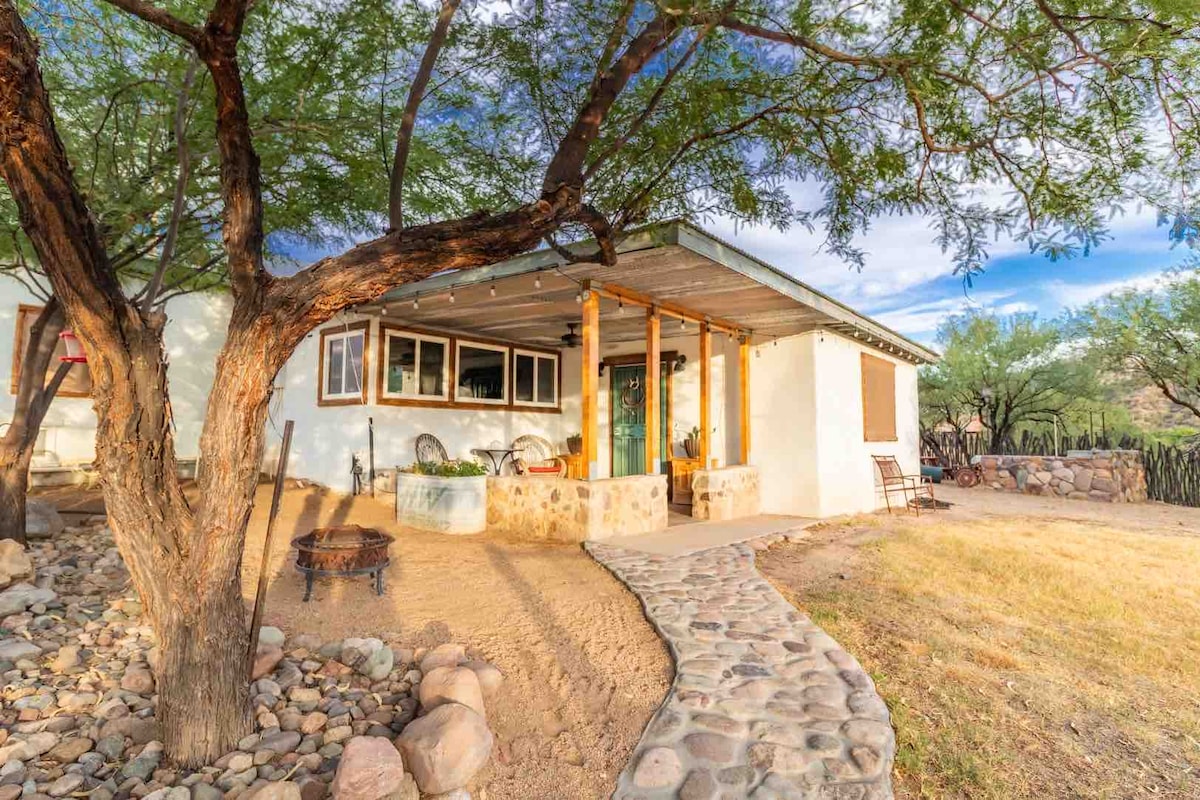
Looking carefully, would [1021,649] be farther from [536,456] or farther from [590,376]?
[536,456]

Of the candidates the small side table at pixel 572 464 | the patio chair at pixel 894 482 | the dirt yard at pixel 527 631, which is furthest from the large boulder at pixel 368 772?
the patio chair at pixel 894 482

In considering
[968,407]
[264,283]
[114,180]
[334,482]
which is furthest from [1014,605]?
[968,407]

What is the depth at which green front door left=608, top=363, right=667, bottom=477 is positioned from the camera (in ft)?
29.5

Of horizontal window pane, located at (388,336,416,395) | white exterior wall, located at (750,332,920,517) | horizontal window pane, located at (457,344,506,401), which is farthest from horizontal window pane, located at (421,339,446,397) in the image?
white exterior wall, located at (750,332,920,517)

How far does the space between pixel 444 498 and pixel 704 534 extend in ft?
8.90

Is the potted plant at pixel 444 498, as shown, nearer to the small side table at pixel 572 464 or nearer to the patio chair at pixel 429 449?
the patio chair at pixel 429 449

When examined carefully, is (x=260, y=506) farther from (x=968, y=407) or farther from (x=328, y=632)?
(x=968, y=407)

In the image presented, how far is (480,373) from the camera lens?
9000 millimetres

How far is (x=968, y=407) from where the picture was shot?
1762 centimetres

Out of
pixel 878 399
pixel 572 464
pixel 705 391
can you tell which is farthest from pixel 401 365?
pixel 878 399

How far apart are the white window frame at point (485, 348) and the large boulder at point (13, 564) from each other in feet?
16.2

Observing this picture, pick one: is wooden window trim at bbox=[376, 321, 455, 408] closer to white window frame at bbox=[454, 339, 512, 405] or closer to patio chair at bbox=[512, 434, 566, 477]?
white window frame at bbox=[454, 339, 512, 405]

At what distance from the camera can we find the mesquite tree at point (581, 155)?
2.14 m

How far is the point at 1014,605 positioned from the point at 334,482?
294 inches
